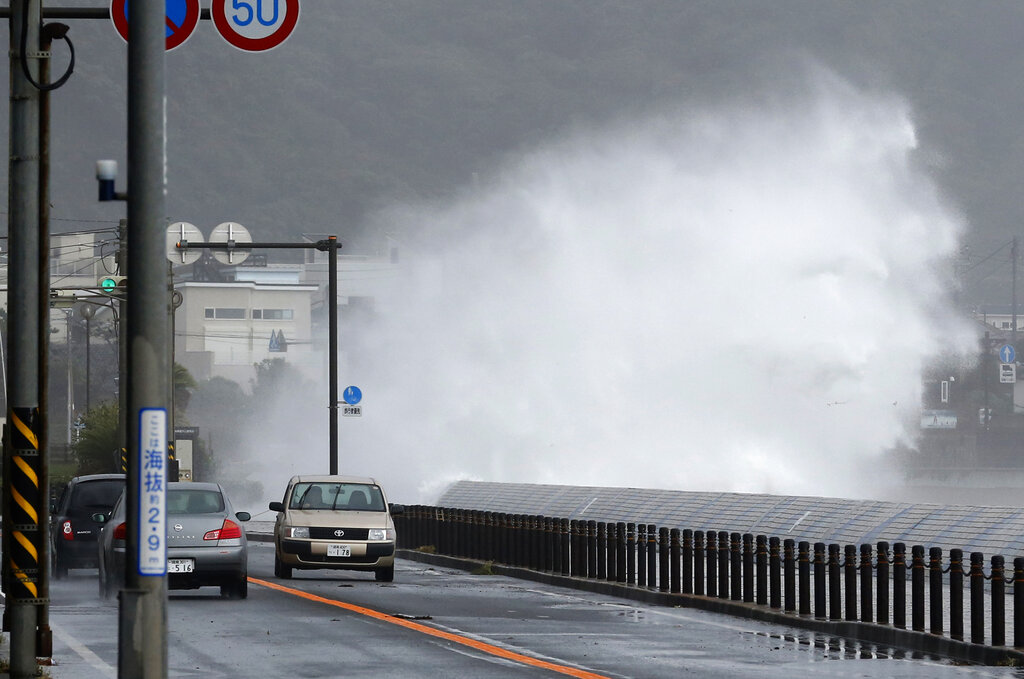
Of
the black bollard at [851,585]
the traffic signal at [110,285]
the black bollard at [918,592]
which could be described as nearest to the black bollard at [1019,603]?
the black bollard at [918,592]

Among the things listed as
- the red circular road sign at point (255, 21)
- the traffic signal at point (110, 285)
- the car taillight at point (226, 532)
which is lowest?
the car taillight at point (226, 532)

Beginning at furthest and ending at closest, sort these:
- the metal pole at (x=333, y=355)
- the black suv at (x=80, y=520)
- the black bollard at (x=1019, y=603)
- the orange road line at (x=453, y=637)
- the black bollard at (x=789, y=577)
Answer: the metal pole at (x=333, y=355)
the black suv at (x=80, y=520)
the black bollard at (x=789, y=577)
the black bollard at (x=1019, y=603)
the orange road line at (x=453, y=637)

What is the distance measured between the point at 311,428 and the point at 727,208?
49551 millimetres

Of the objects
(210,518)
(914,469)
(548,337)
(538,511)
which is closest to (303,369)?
(914,469)

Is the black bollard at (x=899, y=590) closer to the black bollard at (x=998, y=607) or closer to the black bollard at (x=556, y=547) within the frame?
the black bollard at (x=998, y=607)

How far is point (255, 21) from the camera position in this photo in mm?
17312

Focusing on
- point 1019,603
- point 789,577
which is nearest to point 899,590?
point 789,577

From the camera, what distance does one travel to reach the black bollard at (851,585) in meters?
19.1

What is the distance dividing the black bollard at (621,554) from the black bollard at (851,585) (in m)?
6.54

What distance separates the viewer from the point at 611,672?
14484 mm

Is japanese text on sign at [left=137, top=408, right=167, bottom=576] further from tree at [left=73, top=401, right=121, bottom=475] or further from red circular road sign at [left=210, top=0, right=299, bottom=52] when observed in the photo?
tree at [left=73, top=401, right=121, bottom=475]

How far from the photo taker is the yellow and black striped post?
14766 mm

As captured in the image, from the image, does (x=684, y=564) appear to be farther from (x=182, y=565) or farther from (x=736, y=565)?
(x=182, y=565)

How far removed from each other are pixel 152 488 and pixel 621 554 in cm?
1679
